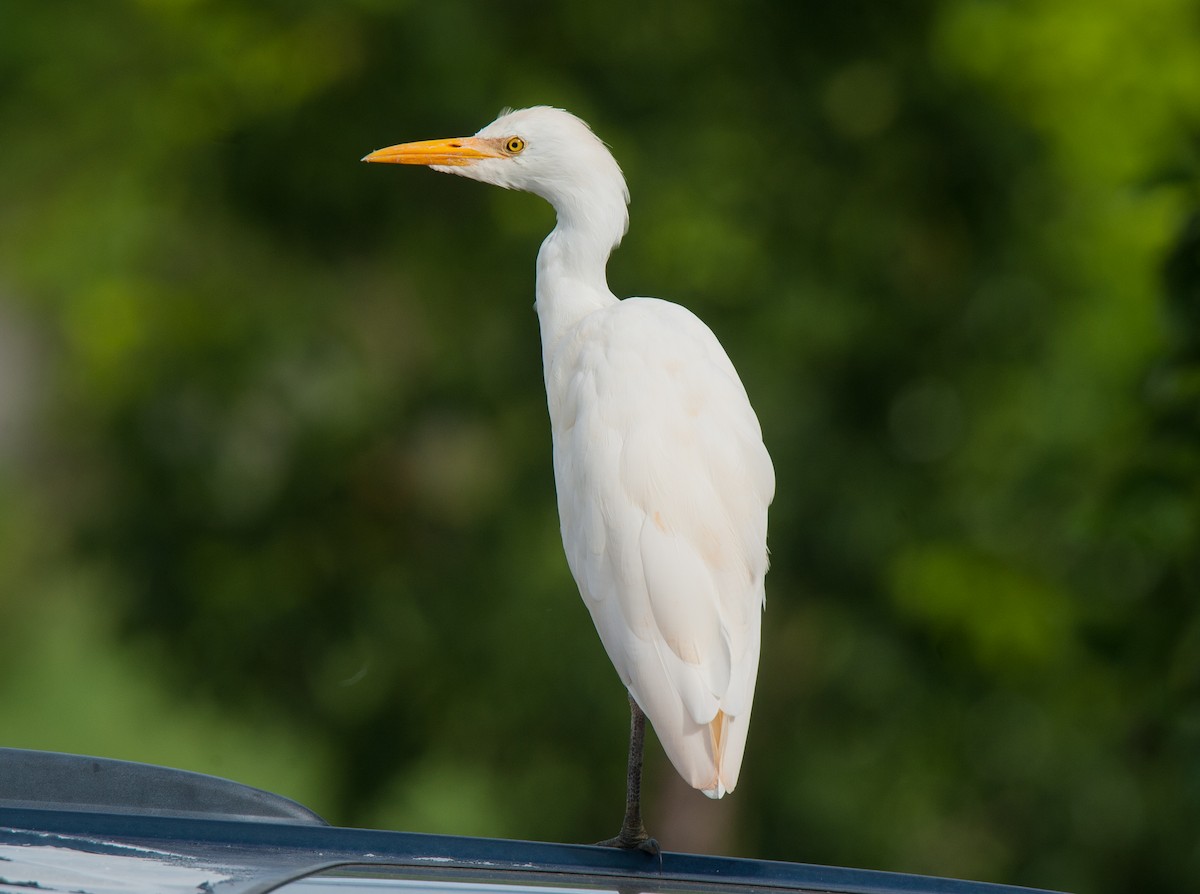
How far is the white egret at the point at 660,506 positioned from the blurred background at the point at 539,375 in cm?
364

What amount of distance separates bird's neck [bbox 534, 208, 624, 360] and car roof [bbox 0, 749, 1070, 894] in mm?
1349

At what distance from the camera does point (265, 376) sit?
278 inches

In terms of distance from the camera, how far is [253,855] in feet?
5.50

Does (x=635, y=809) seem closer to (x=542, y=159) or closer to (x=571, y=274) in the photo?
(x=571, y=274)

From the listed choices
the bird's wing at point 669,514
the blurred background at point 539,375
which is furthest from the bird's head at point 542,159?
the blurred background at point 539,375

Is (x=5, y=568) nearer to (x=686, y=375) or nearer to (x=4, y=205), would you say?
(x=4, y=205)

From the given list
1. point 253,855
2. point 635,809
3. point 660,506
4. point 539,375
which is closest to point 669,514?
point 660,506

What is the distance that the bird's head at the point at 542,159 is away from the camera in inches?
125

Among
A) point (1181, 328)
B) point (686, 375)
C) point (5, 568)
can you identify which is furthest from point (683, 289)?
point (5, 568)

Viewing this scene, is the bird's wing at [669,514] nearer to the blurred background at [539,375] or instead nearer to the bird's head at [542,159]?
the bird's head at [542,159]

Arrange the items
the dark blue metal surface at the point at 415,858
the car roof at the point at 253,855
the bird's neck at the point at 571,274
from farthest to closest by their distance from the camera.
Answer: the bird's neck at the point at 571,274 → the dark blue metal surface at the point at 415,858 → the car roof at the point at 253,855

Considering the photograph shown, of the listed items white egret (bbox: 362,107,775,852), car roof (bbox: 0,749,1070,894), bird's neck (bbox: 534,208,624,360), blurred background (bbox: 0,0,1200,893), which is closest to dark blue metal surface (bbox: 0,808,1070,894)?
car roof (bbox: 0,749,1070,894)

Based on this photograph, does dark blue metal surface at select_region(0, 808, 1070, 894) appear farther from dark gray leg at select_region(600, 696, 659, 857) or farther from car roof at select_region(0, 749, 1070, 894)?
dark gray leg at select_region(600, 696, 659, 857)

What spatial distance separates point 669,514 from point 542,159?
107 centimetres
